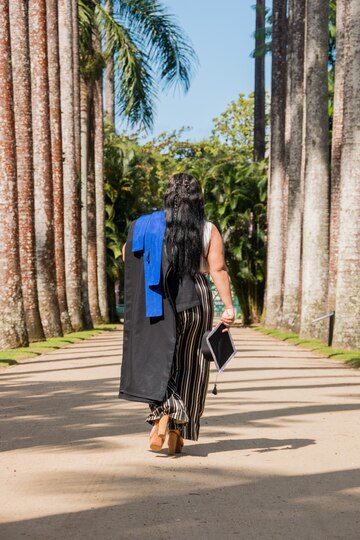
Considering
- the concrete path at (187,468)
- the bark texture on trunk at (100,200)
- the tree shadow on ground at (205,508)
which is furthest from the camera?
the bark texture on trunk at (100,200)

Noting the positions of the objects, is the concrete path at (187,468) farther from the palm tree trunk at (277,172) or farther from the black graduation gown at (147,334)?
the palm tree trunk at (277,172)

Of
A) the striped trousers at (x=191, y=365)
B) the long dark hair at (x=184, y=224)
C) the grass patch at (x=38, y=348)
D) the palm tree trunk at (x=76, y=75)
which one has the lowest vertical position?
the grass patch at (x=38, y=348)

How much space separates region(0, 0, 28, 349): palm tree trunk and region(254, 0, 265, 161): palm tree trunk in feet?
82.3

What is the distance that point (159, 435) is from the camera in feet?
26.3

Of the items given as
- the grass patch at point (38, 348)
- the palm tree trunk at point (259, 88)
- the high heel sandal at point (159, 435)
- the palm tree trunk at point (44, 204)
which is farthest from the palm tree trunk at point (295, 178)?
the high heel sandal at point (159, 435)

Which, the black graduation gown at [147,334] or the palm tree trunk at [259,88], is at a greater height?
the palm tree trunk at [259,88]

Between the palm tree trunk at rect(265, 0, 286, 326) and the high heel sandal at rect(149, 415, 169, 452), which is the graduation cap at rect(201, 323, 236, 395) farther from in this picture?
the palm tree trunk at rect(265, 0, 286, 326)

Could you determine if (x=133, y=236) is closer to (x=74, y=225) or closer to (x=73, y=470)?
(x=73, y=470)

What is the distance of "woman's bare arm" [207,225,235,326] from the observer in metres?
8.21

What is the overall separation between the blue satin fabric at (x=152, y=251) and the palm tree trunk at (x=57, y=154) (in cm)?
2081

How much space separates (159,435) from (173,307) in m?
0.90

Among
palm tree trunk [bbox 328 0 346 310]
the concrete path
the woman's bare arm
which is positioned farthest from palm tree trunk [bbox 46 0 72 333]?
the woman's bare arm

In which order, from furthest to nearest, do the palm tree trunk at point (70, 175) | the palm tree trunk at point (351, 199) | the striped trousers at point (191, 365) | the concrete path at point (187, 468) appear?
the palm tree trunk at point (70, 175) → the palm tree trunk at point (351, 199) → the striped trousers at point (191, 365) → the concrete path at point (187, 468)

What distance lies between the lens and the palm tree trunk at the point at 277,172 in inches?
1378
